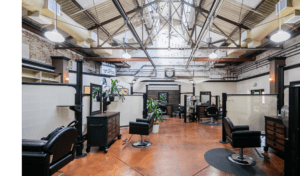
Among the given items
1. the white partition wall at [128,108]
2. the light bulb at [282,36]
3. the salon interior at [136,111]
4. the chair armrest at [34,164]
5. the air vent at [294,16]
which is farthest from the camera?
the white partition wall at [128,108]

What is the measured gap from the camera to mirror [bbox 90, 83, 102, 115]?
379cm

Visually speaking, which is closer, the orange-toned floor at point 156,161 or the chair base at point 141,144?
the orange-toned floor at point 156,161

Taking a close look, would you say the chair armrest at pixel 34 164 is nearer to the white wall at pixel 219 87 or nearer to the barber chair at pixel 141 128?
the barber chair at pixel 141 128

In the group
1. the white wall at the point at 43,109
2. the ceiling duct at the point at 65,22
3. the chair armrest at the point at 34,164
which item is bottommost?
the chair armrest at the point at 34,164

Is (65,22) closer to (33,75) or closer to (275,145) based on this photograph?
(33,75)

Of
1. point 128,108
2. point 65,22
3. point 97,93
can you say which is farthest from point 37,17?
point 128,108

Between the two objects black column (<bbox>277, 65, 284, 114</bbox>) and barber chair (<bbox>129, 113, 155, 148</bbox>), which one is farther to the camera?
barber chair (<bbox>129, 113, 155, 148</bbox>)

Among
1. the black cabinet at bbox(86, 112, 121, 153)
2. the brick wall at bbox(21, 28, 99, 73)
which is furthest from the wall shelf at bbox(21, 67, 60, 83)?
the black cabinet at bbox(86, 112, 121, 153)

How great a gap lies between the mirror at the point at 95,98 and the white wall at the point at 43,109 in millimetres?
568

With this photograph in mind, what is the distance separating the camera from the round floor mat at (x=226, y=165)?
2535 millimetres

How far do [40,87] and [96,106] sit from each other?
1.53 meters

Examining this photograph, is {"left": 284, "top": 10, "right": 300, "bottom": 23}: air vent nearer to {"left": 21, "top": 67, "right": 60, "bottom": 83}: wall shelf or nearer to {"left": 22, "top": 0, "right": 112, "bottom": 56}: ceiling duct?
{"left": 22, "top": 0, "right": 112, "bottom": 56}: ceiling duct

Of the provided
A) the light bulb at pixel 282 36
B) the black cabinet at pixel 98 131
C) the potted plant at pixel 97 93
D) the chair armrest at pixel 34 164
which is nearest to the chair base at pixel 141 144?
the black cabinet at pixel 98 131

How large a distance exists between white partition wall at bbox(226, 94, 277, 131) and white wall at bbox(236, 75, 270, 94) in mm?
3468
